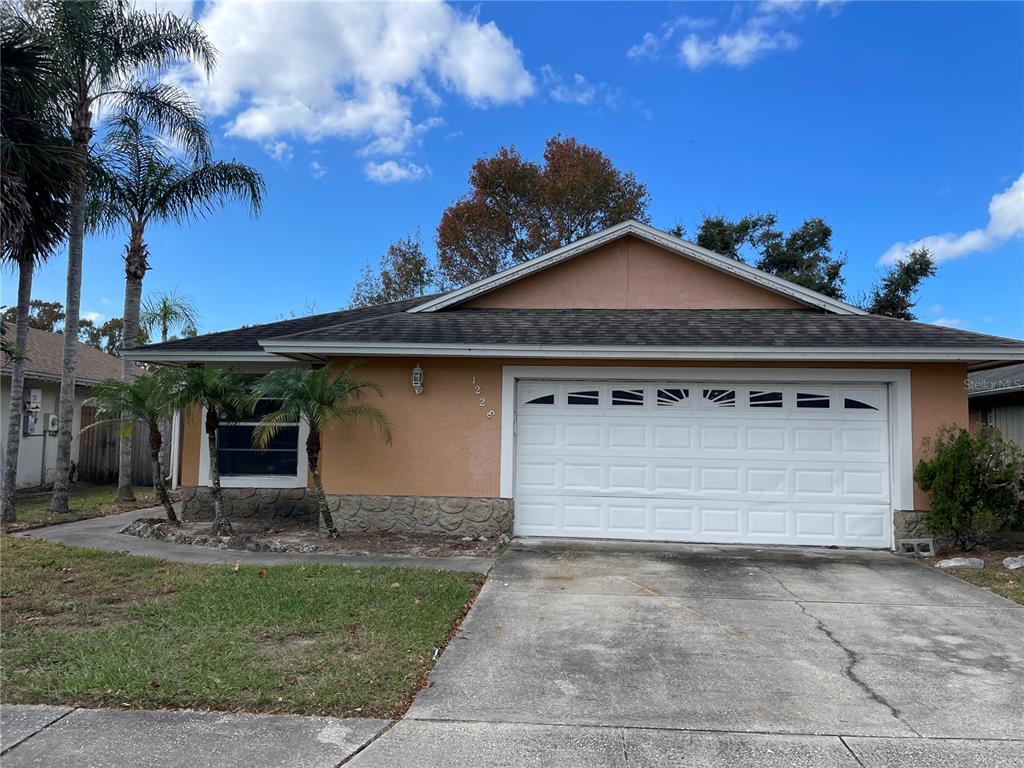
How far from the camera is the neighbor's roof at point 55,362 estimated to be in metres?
15.1

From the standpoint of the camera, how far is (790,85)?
1190 centimetres

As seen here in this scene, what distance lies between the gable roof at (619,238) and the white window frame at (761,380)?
2.00 metres

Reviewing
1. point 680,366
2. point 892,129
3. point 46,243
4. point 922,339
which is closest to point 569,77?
point 892,129

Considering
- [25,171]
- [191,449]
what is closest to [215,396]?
[191,449]

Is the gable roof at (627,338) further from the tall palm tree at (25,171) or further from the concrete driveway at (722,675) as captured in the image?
the concrete driveway at (722,675)

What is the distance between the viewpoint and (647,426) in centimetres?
872

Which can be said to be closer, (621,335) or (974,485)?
(974,485)

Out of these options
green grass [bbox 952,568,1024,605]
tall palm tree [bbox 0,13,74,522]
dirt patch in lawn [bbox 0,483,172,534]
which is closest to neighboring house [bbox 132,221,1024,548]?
green grass [bbox 952,568,1024,605]

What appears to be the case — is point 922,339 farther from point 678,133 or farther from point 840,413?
point 678,133

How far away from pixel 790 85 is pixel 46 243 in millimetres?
13503

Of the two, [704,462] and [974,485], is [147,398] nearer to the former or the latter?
[704,462]

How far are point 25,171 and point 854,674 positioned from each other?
11.9 m

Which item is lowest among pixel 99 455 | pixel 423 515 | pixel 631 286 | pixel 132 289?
pixel 423 515

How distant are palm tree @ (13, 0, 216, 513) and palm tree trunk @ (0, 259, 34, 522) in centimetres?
59
